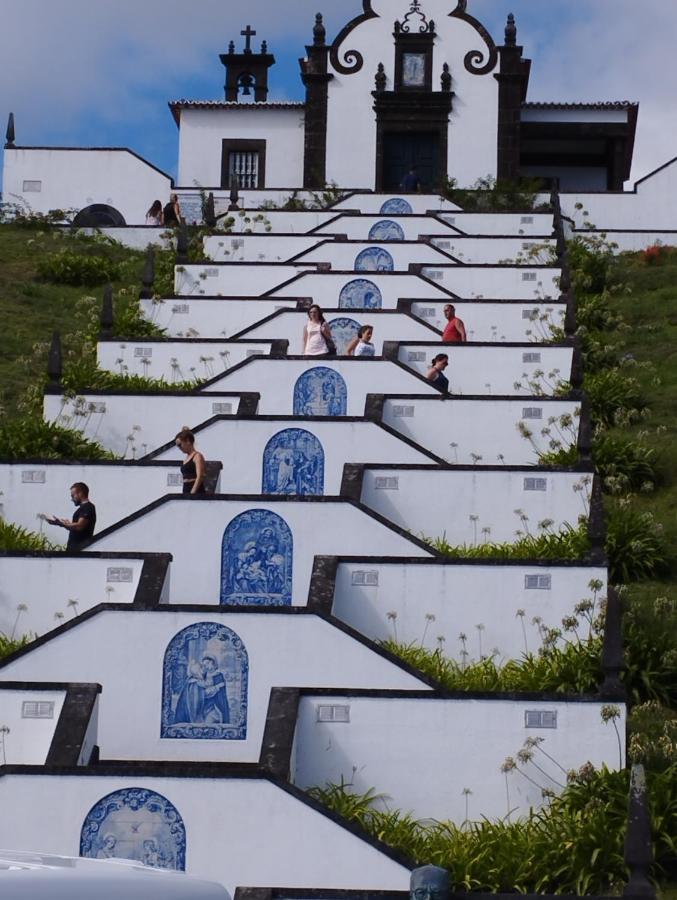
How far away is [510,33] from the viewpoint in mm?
45219

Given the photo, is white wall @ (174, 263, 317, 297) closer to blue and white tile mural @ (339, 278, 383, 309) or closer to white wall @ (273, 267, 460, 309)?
white wall @ (273, 267, 460, 309)

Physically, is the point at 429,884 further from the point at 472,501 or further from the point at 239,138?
the point at 239,138

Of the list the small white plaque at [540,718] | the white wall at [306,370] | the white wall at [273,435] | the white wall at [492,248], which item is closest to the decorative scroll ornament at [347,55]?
the white wall at [492,248]

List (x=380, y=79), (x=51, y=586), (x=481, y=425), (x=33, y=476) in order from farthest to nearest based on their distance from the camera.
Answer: (x=380, y=79)
(x=481, y=425)
(x=33, y=476)
(x=51, y=586)

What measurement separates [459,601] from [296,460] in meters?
4.38

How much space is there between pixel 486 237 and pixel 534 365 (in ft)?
30.1

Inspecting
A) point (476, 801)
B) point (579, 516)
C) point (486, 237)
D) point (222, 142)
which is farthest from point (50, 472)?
point (222, 142)

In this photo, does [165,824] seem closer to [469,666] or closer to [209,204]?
[469,666]

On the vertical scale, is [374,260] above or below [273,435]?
above

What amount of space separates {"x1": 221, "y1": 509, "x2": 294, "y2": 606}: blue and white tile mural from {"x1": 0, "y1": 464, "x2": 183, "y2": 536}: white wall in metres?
2.19

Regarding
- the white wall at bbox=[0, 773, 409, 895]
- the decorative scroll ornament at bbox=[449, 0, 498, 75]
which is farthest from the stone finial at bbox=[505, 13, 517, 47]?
the white wall at bbox=[0, 773, 409, 895]

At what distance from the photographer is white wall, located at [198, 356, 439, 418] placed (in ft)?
88.4

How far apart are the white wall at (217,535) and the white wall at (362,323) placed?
342 inches

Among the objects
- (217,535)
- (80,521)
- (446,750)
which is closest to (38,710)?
(446,750)
